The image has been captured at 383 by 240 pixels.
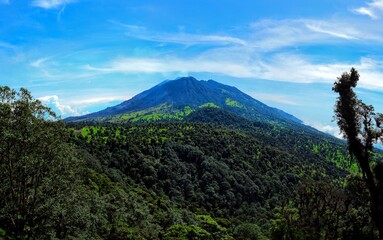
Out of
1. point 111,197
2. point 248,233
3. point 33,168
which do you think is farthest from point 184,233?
point 248,233

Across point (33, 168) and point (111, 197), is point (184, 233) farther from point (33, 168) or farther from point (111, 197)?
point (33, 168)

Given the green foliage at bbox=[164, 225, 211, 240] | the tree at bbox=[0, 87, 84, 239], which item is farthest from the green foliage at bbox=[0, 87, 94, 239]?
the green foliage at bbox=[164, 225, 211, 240]

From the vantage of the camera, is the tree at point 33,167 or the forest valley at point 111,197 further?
the tree at point 33,167

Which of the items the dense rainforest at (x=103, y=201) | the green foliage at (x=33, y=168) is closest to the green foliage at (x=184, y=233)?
the dense rainforest at (x=103, y=201)

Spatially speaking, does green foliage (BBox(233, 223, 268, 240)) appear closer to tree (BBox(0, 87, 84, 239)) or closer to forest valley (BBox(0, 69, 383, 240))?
forest valley (BBox(0, 69, 383, 240))

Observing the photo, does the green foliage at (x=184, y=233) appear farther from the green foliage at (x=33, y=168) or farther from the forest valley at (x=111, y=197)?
the green foliage at (x=33, y=168)

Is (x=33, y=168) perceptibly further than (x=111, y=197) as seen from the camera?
No
